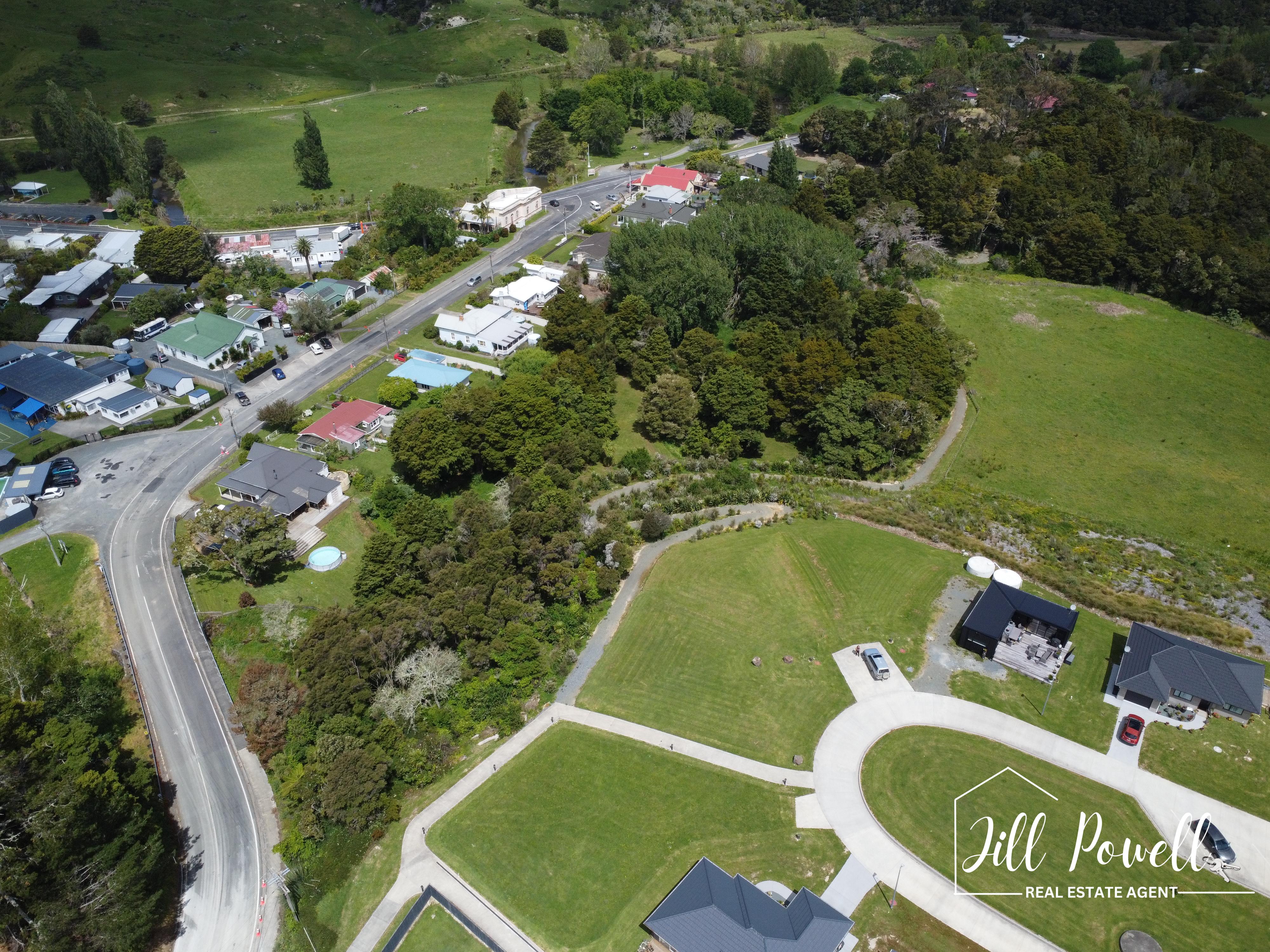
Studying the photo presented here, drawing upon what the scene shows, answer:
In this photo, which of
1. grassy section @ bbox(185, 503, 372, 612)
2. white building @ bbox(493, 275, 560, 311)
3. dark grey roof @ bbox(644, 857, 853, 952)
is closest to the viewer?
dark grey roof @ bbox(644, 857, 853, 952)

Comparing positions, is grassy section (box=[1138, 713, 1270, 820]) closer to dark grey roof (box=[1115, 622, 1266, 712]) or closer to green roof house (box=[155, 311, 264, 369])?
dark grey roof (box=[1115, 622, 1266, 712])

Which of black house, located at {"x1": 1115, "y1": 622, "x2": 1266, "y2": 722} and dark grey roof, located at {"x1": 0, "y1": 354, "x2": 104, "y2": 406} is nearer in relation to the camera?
black house, located at {"x1": 1115, "y1": 622, "x2": 1266, "y2": 722}

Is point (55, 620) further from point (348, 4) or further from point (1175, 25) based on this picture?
point (1175, 25)

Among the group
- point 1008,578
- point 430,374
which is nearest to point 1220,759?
point 1008,578

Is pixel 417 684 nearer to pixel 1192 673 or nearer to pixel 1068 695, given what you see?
pixel 1068 695

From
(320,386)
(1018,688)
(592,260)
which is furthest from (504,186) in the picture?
(1018,688)

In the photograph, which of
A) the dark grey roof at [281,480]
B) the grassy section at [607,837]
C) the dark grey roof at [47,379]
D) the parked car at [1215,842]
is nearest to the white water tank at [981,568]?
the parked car at [1215,842]

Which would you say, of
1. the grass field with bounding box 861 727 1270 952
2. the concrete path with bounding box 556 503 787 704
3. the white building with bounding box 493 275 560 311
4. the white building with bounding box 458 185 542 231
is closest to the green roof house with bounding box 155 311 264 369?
the white building with bounding box 493 275 560 311
